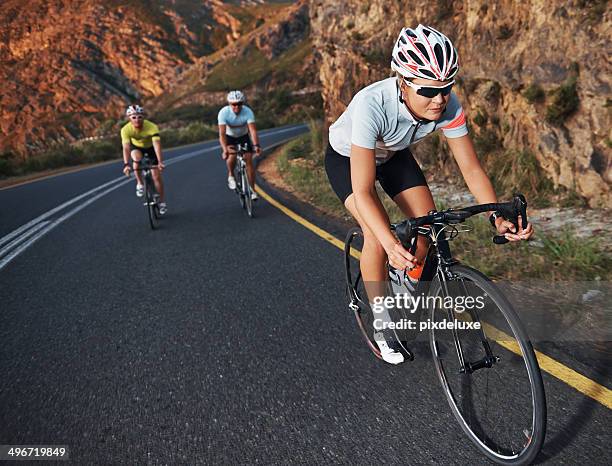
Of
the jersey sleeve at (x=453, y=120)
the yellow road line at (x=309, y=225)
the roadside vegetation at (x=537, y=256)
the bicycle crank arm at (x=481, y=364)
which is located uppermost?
the jersey sleeve at (x=453, y=120)

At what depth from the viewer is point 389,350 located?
10.7 feet

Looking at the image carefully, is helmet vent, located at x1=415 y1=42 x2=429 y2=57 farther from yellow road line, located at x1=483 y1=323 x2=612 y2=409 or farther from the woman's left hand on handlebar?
yellow road line, located at x1=483 y1=323 x2=612 y2=409

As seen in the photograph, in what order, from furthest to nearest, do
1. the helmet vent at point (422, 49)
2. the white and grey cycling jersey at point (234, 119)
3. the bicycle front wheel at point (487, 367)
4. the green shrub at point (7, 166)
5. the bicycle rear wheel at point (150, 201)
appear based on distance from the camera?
the green shrub at point (7, 166)
the white and grey cycling jersey at point (234, 119)
the bicycle rear wheel at point (150, 201)
the helmet vent at point (422, 49)
the bicycle front wheel at point (487, 367)

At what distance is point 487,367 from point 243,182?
658 centimetres

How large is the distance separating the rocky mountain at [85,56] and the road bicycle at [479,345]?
9511 centimetres

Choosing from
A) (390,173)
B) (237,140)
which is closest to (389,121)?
(390,173)

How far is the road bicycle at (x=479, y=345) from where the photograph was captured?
2.20m

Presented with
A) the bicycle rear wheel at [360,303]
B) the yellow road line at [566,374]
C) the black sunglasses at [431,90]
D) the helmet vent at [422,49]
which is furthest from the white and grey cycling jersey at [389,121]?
the yellow road line at [566,374]

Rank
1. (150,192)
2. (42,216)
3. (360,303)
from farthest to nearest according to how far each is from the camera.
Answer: (42,216), (150,192), (360,303)

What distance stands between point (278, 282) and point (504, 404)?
280cm

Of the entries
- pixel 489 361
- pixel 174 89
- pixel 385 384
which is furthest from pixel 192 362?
pixel 174 89

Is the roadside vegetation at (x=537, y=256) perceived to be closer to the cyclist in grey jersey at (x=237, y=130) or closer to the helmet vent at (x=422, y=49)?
the helmet vent at (x=422, y=49)

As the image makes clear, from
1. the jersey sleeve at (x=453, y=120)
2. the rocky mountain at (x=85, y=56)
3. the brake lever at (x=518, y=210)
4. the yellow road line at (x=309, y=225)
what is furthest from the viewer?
the rocky mountain at (x=85, y=56)

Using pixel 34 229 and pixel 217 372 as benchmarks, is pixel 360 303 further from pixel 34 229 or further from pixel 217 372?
pixel 34 229
